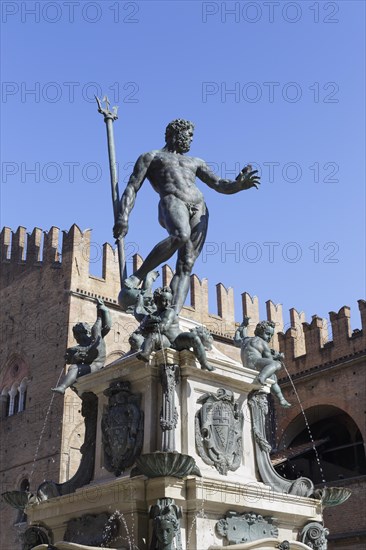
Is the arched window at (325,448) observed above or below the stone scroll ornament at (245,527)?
above

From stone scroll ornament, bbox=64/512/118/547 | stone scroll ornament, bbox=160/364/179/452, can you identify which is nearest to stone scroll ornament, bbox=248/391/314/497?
stone scroll ornament, bbox=160/364/179/452

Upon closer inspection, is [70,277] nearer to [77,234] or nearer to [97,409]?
[77,234]

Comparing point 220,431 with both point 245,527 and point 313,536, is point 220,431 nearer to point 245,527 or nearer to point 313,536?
point 245,527

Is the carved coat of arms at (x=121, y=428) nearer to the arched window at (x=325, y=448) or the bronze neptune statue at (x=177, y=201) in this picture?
the bronze neptune statue at (x=177, y=201)

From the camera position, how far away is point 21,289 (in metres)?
27.2

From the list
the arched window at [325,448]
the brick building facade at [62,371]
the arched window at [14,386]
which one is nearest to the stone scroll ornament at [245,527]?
the brick building facade at [62,371]

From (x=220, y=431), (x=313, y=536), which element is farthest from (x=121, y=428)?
(x=313, y=536)

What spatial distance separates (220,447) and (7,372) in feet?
71.4

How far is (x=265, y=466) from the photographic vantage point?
610cm

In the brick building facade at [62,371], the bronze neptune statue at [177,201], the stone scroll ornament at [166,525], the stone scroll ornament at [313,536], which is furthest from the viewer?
the brick building facade at [62,371]

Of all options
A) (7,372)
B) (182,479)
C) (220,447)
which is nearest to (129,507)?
(182,479)

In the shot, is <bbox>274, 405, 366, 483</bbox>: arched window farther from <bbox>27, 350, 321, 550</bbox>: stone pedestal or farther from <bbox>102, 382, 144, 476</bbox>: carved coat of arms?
<bbox>102, 382, 144, 476</bbox>: carved coat of arms

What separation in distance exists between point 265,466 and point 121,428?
1.22 m

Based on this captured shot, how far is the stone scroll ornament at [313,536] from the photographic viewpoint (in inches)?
232
